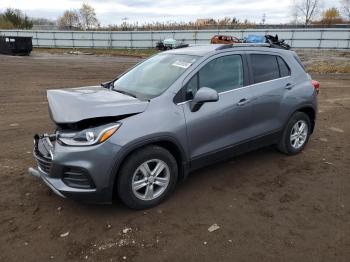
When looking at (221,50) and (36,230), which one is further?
(221,50)

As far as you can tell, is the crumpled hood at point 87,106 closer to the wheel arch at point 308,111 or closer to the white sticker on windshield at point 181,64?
the white sticker on windshield at point 181,64

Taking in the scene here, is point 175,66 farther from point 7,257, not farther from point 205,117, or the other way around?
point 7,257

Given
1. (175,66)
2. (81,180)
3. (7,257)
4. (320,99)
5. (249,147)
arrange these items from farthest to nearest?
(320,99) → (249,147) → (175,66) → (81,180) → (7,257)

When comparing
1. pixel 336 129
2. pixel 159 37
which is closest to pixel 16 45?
pixel 159 37

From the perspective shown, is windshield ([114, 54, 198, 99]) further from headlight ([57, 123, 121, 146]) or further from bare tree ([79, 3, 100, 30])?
bare tree ([79, 3, 100, 30])

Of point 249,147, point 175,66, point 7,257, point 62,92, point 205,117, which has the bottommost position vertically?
point 7,257

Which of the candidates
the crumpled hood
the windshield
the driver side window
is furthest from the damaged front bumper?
the driver side window

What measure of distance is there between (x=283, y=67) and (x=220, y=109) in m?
1.62

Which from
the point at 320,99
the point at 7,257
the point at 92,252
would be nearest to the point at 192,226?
the point at 92,252

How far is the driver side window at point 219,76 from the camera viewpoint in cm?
409

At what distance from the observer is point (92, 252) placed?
10.3ft

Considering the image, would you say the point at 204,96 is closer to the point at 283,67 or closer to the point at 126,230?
the point at 126,230

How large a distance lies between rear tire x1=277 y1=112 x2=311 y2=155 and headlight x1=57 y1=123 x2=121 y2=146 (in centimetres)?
294

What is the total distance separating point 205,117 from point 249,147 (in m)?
1.03
